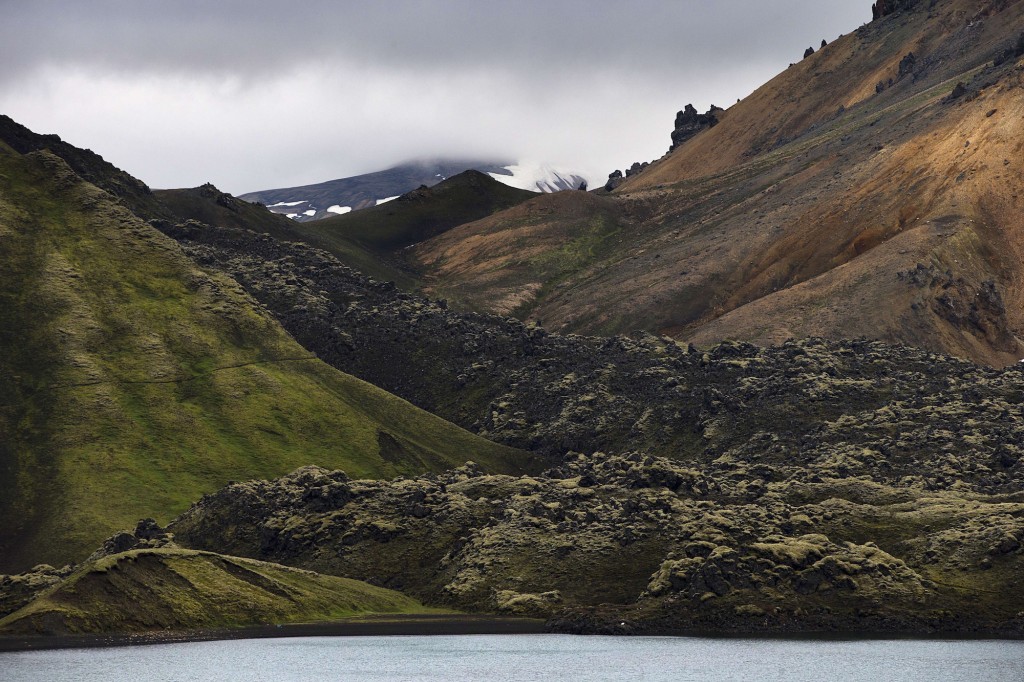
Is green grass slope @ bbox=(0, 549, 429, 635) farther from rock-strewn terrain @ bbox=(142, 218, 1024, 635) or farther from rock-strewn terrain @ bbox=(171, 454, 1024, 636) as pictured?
rock-strewn terrain @ bbox=(142, 218, 1024, 635)

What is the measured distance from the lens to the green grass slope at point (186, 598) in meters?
128

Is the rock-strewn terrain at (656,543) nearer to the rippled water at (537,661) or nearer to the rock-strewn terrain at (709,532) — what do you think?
the rock-strewn terrain at (709,532)

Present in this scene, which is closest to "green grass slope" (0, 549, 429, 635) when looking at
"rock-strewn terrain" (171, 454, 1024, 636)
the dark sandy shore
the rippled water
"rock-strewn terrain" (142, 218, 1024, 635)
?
the dark sandy shore

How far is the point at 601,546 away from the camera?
505 feet

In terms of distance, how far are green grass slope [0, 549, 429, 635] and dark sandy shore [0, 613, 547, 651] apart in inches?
46.4

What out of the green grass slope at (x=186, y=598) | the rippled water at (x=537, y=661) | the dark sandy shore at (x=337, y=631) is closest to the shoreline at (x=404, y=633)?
the dark sandy shore at (x=337, y=631)

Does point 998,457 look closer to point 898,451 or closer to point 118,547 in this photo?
point 898,451

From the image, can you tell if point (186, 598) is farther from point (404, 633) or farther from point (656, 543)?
point (656, 543)

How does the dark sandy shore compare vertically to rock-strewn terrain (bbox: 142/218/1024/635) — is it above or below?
below

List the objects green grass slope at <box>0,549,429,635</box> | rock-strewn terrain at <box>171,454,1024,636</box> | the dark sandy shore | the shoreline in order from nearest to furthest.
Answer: the dark sandy shore → the shoreline → green grass slope at <box>0,549,429,635</box> → rock-strewn terrain at <box>171,454,1024,636</box>

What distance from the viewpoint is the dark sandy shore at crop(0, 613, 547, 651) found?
4921 inches

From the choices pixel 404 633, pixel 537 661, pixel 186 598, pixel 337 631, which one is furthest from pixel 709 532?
pixel 186 598

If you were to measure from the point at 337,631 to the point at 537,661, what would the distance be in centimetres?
2953

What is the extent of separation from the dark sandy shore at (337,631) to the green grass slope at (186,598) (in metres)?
1.18
